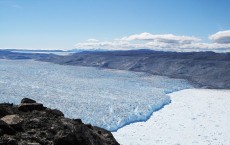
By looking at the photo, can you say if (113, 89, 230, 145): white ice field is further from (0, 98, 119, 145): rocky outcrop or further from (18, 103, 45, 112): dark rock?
(0, 98, 119, 145): rocky outcrop

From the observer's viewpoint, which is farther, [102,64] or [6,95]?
[102,64]

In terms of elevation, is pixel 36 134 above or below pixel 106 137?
above

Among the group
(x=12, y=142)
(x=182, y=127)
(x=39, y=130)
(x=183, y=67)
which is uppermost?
(x=12, y=142)

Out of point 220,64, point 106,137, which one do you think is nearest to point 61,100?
point 106,137

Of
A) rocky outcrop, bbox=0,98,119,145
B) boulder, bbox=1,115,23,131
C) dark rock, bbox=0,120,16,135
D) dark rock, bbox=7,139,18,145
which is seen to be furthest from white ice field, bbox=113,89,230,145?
dark rock, bbox=7,139,18,145

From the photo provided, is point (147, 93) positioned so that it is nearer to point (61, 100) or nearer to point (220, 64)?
point (61, 100)

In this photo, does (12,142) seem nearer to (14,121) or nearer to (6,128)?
(6,128)

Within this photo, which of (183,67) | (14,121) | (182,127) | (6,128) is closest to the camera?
(6,128)

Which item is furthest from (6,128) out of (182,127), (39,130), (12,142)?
(182,127)
